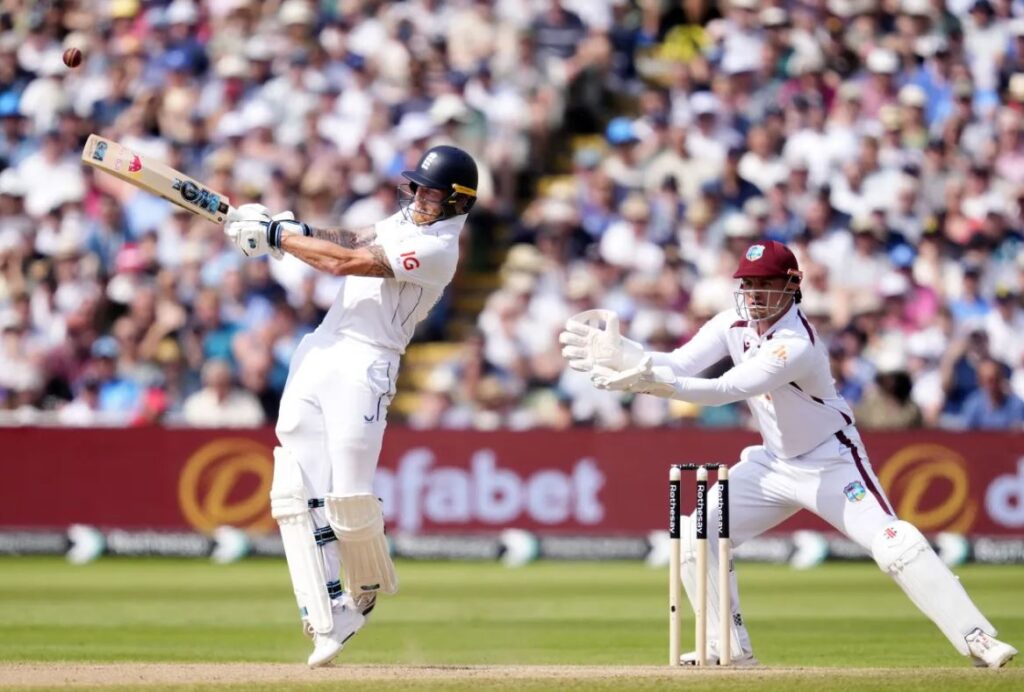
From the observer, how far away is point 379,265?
7.68m

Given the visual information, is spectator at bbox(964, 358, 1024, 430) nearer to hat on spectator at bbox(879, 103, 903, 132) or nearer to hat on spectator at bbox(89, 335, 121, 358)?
hat on spectator at bbox(879, 103, 903, 132)

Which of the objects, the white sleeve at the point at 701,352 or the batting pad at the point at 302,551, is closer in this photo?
the batting pad at the point at 302,551

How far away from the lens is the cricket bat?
8031mm

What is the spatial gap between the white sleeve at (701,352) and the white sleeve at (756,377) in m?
0.44

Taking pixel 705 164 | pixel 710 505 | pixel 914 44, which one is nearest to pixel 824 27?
pixel 914 44

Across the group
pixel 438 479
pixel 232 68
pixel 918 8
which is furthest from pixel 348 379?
pixel 918 8

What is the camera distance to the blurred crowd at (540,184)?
1497 centimetres

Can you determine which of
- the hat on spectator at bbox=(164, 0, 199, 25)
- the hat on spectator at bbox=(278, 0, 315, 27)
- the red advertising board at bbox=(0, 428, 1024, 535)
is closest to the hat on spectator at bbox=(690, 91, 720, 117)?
the red advertising board at bbox=(0, 428, 1024, 535)

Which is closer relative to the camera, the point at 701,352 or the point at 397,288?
the point at 397,288

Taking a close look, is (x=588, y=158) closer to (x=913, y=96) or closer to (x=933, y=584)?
(x=913, y=96)

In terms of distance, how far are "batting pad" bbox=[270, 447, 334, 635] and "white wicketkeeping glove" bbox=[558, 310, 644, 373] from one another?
4.37 feet

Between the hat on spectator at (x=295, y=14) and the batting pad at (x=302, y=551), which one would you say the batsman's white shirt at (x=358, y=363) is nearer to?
the batting pad at (x=302, y=551)

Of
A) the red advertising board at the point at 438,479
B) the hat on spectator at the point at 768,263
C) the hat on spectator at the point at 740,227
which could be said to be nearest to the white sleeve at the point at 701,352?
the hat on spectator at the point at 768,263

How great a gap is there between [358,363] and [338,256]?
1.66ft
